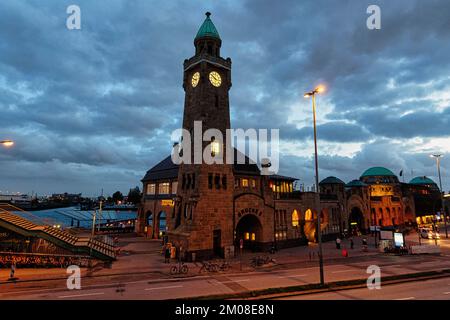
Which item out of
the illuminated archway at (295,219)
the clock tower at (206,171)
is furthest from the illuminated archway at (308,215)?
the clock tower at (206,171)

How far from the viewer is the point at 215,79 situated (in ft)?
130

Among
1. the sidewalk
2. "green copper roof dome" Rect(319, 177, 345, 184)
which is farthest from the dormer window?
"green copper roof dome" Rect(319, 177, 345, 184)

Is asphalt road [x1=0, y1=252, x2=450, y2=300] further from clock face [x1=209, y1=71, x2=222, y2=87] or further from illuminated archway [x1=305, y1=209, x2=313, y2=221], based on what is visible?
clock face [x1=209, y1=71, x2=222, y2=87]

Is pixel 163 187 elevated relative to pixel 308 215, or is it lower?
elevated

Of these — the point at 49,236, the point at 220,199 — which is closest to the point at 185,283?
the point at 220,199

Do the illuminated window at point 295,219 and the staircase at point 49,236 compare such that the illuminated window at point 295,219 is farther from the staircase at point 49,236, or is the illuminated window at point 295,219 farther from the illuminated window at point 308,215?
the staircase at point 49,236

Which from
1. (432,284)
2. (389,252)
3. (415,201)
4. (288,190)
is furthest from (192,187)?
(415,201)

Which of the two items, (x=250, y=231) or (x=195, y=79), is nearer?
(x=195, y=79)

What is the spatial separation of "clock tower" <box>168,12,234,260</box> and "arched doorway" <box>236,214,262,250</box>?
6.48m

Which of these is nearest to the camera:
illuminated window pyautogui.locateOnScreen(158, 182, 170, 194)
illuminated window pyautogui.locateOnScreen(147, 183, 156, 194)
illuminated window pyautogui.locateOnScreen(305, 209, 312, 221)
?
illuminated window pyautogui.locateOnScreen(305, 209, 312, 221)

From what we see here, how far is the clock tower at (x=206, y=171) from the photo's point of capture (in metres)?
34.7

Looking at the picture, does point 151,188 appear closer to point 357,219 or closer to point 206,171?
point 206,171

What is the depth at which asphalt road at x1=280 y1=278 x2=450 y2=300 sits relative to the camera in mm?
18344

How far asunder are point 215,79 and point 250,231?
24.9m
